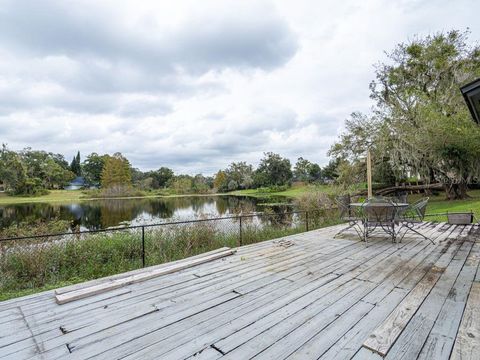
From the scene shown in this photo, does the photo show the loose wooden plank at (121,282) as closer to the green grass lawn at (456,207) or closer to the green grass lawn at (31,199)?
the green grass lawn at (456,207)

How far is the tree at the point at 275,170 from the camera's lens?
40.7 metres

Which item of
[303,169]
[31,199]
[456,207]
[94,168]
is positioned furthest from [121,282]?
[94,168]

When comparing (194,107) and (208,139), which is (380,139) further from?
(208,139)

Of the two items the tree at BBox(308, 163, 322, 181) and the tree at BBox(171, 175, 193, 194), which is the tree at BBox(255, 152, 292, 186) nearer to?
the tree at BBox(308, 163, 322, 181)

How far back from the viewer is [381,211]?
14.6 ft

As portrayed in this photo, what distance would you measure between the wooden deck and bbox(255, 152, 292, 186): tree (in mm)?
37664

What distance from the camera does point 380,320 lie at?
6.06ft

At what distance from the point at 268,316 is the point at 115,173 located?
4572cm

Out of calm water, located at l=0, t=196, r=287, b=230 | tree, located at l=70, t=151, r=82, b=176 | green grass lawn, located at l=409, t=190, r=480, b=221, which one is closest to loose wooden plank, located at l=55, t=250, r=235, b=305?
calm water, located at l=0, t=196, r=287, b=230

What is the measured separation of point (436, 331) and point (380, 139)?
13.6 metres

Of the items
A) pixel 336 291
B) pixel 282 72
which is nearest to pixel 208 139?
pixel 282 72

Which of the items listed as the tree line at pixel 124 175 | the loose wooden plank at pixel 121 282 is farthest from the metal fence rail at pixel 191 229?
the tree line at pixel 124 175

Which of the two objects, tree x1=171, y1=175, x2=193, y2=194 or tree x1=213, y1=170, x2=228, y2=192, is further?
tree x1=213, y1=170, x2=228, y2=192

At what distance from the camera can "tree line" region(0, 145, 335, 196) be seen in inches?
1334
